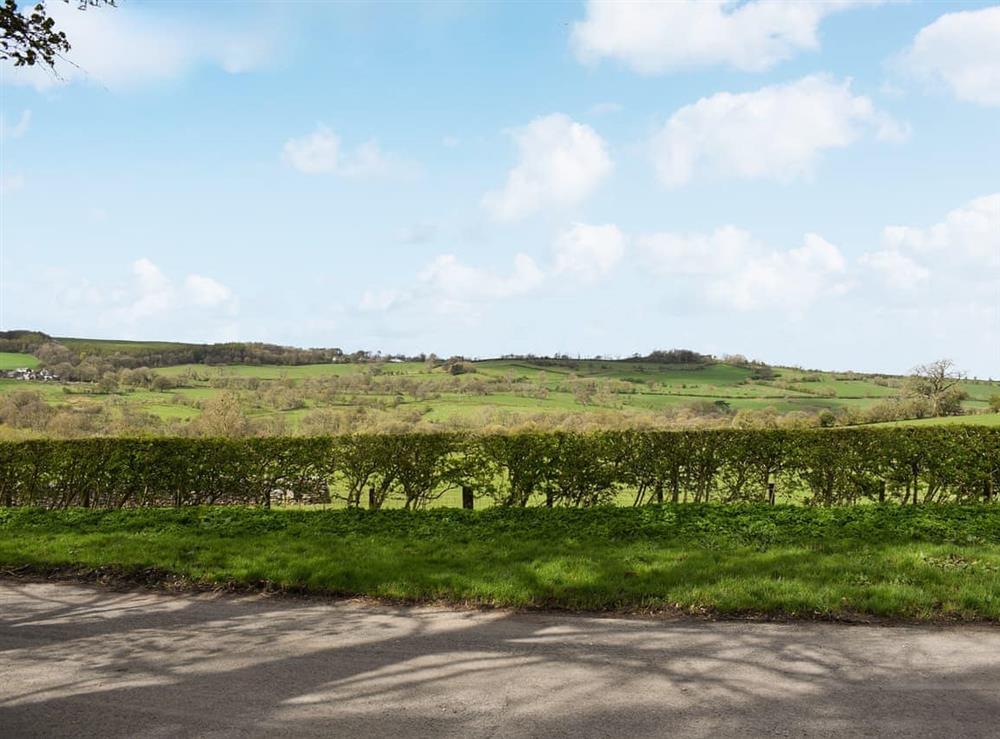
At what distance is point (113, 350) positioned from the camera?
61.7m

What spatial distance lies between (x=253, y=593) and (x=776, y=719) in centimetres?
634

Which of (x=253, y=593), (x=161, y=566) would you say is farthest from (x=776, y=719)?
(x=161, y=566)

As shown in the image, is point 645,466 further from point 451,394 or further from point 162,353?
point 162,353

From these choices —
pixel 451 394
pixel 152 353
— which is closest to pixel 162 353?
pixel 152 353

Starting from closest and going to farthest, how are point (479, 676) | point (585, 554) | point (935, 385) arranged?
1. point (479, 676)
2. point (585, 554)
3. point (935, 385)

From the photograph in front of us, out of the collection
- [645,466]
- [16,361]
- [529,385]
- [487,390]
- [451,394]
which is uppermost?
[16,361]

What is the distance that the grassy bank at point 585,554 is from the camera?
25.8 ft

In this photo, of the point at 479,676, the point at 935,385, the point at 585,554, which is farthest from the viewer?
the point at 935,385

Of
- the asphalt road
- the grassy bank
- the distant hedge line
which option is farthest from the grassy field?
the asphalt road

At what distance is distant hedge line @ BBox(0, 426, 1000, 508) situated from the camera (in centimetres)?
1497

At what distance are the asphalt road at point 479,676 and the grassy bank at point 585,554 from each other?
62cm

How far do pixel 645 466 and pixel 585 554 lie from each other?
18.5 ft

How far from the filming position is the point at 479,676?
19.1ft

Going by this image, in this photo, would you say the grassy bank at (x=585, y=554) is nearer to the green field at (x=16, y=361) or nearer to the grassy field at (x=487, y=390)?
the grassy field at (x=487, y=390)
